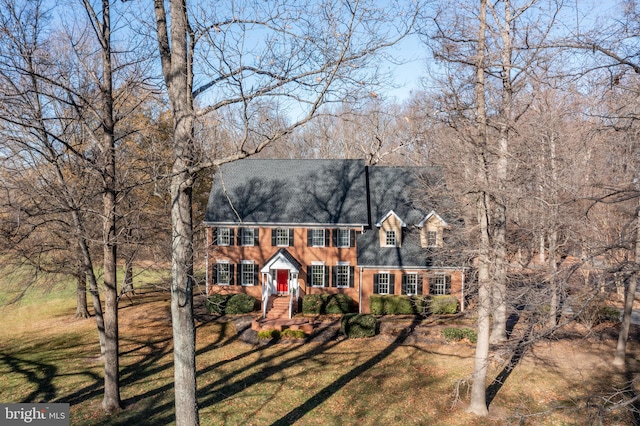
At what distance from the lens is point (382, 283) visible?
79.4ft

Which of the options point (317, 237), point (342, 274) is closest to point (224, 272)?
point (317, 237)

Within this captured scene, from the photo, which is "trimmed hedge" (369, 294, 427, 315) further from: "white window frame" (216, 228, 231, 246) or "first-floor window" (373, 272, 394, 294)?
"white window frame" (216, 228, 231, 246)

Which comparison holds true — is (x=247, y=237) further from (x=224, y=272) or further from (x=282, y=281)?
(x=282, y=281)

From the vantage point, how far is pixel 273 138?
7.60 metres

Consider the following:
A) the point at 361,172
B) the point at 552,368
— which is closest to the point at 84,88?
the point at 361,172

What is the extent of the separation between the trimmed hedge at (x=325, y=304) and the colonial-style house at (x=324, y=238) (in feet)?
2.86

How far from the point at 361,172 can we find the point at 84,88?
17.0 metres

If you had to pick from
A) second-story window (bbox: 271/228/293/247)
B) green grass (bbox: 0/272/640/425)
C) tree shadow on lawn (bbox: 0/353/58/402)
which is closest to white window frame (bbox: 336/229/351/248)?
second-story window (bbox: 271/228/293/247)

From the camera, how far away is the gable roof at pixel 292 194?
25203 mm

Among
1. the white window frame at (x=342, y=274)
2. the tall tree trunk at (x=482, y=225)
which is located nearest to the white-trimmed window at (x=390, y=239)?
the white window frame at (x=342, y=274)

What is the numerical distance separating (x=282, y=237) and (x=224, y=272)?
165 inches

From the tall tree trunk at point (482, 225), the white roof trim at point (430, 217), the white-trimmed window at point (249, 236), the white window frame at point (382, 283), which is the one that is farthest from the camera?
the white-trimmed window at point (249, 236)

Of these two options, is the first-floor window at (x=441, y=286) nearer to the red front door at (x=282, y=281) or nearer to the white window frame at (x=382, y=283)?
the white window frame at (x=382, y=283)

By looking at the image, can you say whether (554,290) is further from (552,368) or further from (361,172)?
(361,172)
